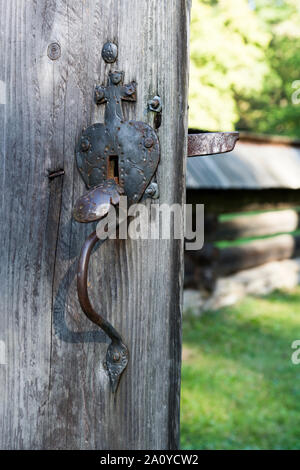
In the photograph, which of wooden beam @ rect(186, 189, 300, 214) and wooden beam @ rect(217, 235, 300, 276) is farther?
wooden beam @ rect(217, 235, 300, 276)

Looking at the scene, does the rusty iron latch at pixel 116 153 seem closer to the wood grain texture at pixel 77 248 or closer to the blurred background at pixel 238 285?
the wood grain texture at pixel 77 248

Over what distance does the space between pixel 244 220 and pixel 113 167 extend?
6.52 metres

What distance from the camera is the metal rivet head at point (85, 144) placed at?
104cm

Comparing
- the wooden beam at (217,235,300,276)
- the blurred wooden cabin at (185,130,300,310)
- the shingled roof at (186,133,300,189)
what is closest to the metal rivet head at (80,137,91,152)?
the shingled roof at (186,133,300,189)

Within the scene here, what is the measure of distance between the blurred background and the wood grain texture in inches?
49.3

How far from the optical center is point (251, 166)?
6.18 meters

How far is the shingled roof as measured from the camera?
5.27 meters

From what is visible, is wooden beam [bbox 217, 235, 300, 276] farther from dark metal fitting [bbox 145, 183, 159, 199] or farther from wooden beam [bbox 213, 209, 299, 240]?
dark metal fitting [bbox 145, 183, 159, 199]

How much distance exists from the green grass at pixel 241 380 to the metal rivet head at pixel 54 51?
3.01m

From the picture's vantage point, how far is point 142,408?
1065mm

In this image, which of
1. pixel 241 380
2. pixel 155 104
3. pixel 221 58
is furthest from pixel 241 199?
pixel 155 104

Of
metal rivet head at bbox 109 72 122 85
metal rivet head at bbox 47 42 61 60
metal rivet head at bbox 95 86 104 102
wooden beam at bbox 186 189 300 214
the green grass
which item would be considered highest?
wooden beam at bbox 186 189 300 214

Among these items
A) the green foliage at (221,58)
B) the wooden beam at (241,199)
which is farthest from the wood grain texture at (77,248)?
the green foliage at (221,58)

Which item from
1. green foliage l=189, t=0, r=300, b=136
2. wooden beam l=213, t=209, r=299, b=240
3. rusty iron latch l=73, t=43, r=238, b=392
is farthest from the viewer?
green foliage l=189, t=0, r=300, b=136
